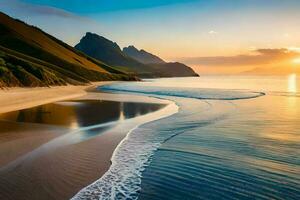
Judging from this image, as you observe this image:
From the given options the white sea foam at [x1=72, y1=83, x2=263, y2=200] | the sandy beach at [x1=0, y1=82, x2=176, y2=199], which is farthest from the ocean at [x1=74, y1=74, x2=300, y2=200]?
the sandy beach at [x1=0, y1=82, x2=176, y2=199]

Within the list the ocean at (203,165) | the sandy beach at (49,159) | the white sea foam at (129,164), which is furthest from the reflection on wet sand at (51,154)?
the ocean at (203,165)

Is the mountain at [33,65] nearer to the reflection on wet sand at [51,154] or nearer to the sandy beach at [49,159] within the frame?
the reflection on wet sand at [51,154]

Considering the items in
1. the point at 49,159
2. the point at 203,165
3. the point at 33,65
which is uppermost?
the point at 33,65

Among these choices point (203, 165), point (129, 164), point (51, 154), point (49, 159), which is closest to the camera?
point (203, 165)

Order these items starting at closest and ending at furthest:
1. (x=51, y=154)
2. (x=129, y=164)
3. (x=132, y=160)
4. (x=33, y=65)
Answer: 1. (x=129, y=164)
2. (x=132, y=160)
3. (x=51, y=154)
4. (x=33, y=65)

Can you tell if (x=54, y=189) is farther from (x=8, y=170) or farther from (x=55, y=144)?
(x=55, y=144)

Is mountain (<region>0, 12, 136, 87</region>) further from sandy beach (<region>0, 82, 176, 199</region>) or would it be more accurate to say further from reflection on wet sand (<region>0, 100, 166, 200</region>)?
sandy beach (<region>0, 82, 176, 199</region>)

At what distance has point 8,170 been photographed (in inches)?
504

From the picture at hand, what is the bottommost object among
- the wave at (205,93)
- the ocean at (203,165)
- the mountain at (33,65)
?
the ocean at (203,165)

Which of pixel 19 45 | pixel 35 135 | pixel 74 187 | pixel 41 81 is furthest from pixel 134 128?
pixel 19 45

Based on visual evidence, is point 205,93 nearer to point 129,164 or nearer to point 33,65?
point 33,65

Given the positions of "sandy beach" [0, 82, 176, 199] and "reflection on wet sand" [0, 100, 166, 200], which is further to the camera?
"reflection on wet sand" [0, 100, 166, 200]

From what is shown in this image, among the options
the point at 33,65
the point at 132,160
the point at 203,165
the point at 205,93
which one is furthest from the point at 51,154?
the point at 33,65

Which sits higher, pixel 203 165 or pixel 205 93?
pixel 205 93
